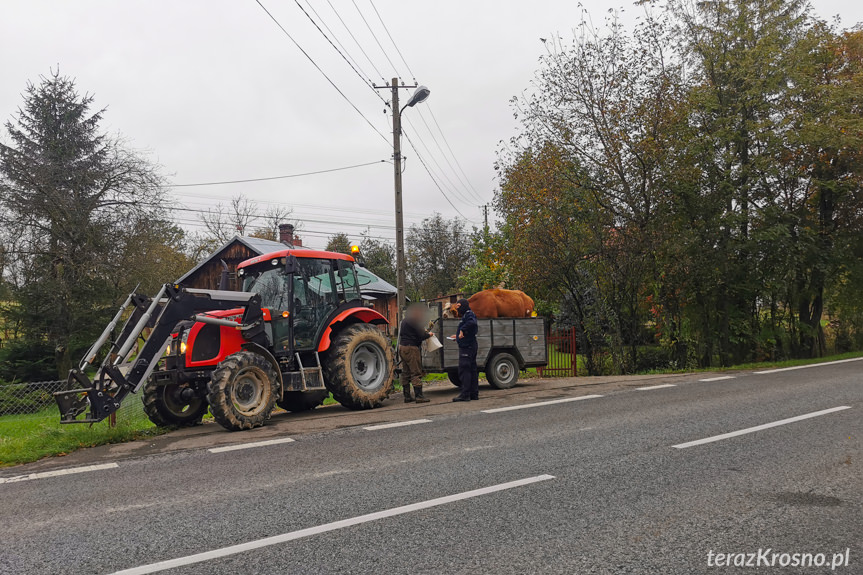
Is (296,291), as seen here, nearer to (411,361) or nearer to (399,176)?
(411,361)

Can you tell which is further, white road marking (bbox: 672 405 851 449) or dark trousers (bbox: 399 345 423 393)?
dark trousers (bbox: 399 345 423 393)

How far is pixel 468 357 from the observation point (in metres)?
11.4

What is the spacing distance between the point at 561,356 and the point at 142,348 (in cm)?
1293

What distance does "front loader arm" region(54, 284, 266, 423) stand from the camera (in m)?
8.01

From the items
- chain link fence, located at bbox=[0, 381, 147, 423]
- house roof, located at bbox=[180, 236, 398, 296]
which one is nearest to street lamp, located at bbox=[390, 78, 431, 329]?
chain link fence, located at bbox=[0, 381, 147, 423]

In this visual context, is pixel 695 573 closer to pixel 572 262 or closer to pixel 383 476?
pixel 383 476

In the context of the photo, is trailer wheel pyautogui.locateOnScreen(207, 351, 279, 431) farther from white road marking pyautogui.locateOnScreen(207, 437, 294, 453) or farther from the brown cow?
the brown cow

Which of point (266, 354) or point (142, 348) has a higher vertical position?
point (142, 348)

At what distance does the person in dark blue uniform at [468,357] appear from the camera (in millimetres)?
11383

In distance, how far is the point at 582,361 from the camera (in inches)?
819

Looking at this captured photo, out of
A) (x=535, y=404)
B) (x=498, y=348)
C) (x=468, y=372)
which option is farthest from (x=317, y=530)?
(x=498, y=348)

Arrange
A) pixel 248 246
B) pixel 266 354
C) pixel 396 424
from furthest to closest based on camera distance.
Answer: pixel 248 246
pixel 266 354
pixel 396 424

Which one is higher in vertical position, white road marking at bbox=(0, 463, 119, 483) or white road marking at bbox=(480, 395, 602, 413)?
white road marking at bbox=(480, 395, 602, 413)

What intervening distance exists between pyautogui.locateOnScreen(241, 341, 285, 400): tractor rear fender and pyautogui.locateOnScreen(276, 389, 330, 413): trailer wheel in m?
1.47
